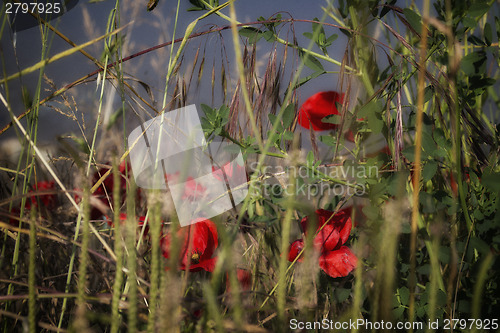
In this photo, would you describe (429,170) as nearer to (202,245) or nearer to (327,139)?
(327,139)

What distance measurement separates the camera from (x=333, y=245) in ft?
1.80

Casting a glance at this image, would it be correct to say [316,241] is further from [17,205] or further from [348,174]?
[17,205]

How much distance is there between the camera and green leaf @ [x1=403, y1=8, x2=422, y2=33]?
478mm

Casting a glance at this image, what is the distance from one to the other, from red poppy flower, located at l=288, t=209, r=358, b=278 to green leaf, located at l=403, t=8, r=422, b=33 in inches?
9.1

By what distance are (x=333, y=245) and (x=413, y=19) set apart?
28 centimetres

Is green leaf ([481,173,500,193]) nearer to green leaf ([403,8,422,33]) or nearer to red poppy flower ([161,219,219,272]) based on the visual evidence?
green leaf ([403,8,422,33])

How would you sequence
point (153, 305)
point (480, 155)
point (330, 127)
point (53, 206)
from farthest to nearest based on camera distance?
point (53, 206)
point (330, 127)
point (480, 155)
point (153, 305)

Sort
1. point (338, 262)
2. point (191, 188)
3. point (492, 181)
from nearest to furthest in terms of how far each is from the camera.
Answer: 1. point (492, 181)
2. point (338, 262)
3. point (191, 188)

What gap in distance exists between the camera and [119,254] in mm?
296

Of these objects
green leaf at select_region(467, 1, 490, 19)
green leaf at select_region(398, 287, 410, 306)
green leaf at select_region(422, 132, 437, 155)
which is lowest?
green leaf at select_region(398, 287, 410, 306)

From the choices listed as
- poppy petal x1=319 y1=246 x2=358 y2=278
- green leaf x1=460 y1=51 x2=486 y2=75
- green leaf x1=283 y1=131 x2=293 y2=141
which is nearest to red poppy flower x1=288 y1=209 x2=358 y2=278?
poppy petal x1=319 y1=246 x2=358 y2=278

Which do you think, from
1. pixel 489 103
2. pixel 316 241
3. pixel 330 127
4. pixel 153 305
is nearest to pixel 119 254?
pixel 153 305

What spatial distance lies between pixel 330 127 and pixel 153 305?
447 mm

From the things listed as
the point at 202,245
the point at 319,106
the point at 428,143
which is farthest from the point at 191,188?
the point at 428,143
